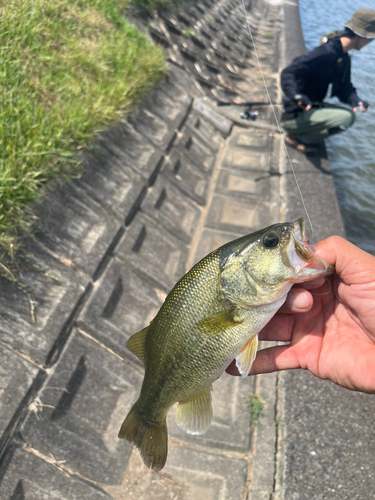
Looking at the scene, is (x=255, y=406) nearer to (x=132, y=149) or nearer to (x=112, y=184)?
(x=112, y=184)

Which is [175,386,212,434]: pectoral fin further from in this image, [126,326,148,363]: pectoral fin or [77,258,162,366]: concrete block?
A: [77,258,162,366]: concrete block

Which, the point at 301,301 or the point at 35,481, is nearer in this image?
the point at 301,301

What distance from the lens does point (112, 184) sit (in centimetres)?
477

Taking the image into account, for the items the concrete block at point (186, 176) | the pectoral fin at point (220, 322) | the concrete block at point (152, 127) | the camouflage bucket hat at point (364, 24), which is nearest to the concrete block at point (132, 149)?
the concrete block at point (152, 127)

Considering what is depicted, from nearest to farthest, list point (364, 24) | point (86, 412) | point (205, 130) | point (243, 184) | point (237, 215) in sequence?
point (86, 412) < point (237, 215) < point (364, 24) < point (243, 184) < point (205, 130)

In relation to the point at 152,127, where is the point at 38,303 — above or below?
above

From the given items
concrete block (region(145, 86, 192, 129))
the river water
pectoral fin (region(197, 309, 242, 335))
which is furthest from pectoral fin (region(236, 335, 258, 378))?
the river water

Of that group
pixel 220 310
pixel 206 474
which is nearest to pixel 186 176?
pixel 220 310

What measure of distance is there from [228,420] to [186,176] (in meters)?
3.96

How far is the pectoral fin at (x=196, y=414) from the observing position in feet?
8.11

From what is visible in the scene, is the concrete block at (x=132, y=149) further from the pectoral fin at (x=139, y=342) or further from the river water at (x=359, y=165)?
the river water at (x=359, y=165)

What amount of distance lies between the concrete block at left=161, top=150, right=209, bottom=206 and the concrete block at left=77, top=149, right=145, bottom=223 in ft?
2.77

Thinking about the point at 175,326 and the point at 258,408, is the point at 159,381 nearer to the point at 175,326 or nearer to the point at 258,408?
the point at 175,326

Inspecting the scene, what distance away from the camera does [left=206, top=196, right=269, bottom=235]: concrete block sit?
5.84 meters
